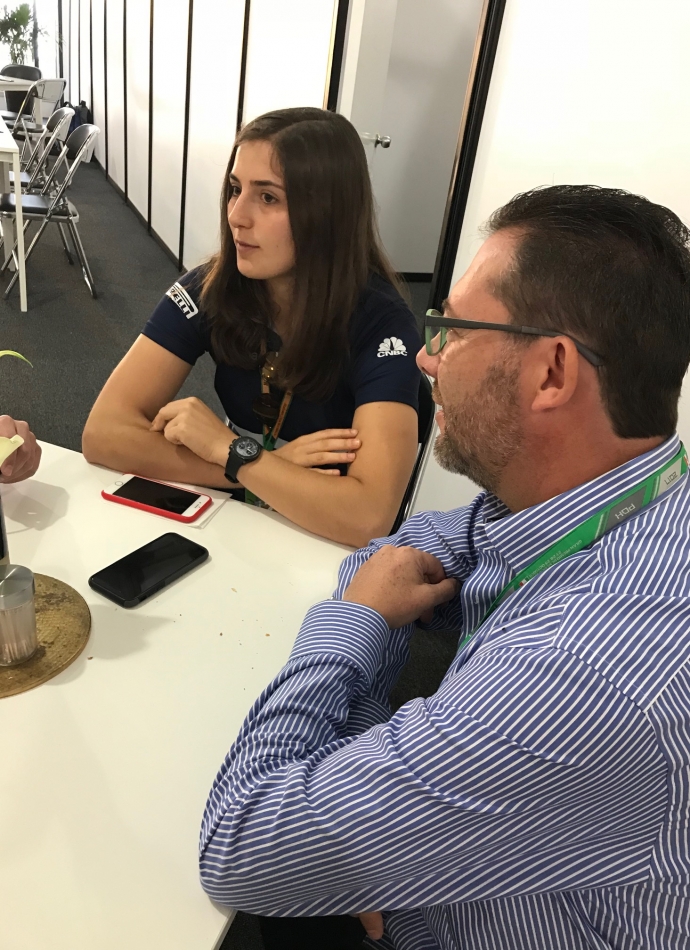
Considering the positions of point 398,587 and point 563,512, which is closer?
point 563,512

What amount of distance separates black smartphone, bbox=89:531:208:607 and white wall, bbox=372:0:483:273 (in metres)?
4.70

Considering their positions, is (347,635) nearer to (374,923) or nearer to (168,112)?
(374,923)

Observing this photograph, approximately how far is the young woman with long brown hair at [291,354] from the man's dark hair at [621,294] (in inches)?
24.4

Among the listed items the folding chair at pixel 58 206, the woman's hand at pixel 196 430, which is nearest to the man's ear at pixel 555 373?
Result: the woman's hand at pixel 196 430

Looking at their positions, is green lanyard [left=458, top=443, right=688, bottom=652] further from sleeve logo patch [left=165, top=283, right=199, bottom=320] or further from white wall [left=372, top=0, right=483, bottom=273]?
white wall [left=372, top=0, right=483, bottom=273]

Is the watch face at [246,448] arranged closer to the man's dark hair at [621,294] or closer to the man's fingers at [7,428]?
the man's fingers at [7,428]

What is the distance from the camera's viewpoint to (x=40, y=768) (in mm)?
753

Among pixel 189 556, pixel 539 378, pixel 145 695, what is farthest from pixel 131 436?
pixel 539 378

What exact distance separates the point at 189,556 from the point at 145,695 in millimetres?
284

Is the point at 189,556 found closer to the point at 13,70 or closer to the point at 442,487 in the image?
the point at 442,487

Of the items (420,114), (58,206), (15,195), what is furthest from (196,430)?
(420,114)

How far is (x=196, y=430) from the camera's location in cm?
136

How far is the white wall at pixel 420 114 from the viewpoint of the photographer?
5207 mm

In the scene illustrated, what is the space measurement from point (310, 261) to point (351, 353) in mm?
226
